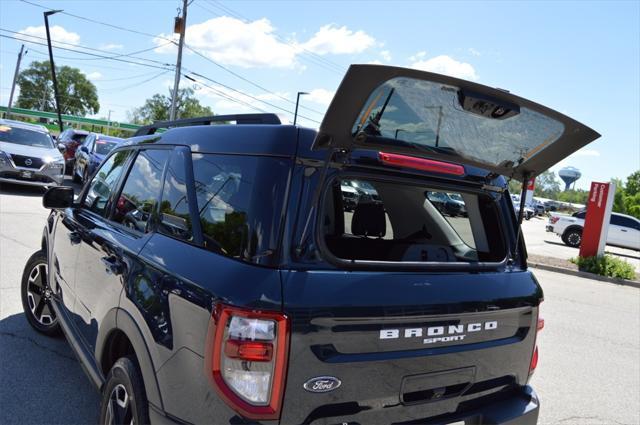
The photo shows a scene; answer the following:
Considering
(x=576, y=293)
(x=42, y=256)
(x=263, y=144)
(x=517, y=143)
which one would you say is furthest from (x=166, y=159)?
(x=576, y=293)

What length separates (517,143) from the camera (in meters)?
2.36

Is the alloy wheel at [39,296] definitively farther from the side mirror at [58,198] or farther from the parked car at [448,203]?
the parked car at [448,203]

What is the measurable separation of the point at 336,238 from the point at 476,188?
847 millimetres

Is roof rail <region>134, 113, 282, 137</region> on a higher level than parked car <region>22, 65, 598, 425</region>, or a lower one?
higher

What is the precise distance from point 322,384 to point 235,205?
775mm

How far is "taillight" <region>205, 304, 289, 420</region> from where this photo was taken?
1.72m

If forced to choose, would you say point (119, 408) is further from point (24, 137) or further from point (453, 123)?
point (24, 137)

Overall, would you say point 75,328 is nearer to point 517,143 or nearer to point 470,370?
point 470,370

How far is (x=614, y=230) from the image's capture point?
21.8 metres

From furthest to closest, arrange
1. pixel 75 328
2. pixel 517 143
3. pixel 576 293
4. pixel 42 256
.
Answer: pixel 576 293 → pixel 42 256 → pixel 75 328 → pixel 517 143

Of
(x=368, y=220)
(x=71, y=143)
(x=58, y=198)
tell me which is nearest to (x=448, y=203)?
(x=368, y=220)

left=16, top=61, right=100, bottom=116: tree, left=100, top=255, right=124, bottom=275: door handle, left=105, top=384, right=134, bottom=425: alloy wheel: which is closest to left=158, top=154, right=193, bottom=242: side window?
left=100, top=255, right=124, bottom=275: door handle

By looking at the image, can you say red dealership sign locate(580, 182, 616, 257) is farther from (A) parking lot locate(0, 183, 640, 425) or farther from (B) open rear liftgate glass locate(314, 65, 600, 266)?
(B) open rear liftgate glass locate(314, 65, 600, 266)

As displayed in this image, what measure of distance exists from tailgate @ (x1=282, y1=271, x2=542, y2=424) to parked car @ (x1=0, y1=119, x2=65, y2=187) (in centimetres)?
1285
